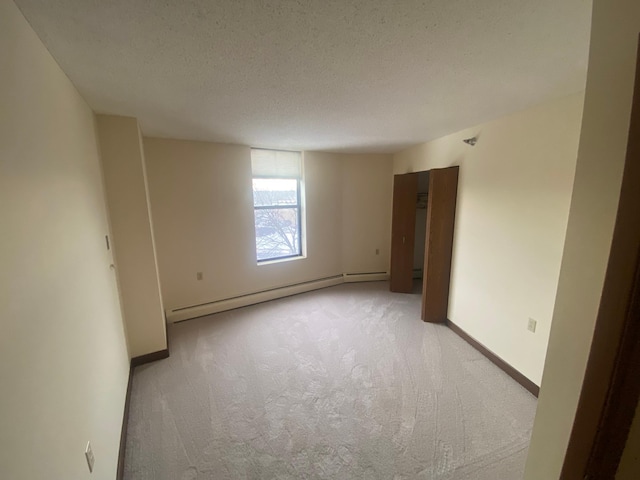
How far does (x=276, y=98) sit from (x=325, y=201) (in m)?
2.35

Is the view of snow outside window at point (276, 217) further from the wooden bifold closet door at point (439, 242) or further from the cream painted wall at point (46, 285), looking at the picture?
the cream painted wall at point (46, 285)

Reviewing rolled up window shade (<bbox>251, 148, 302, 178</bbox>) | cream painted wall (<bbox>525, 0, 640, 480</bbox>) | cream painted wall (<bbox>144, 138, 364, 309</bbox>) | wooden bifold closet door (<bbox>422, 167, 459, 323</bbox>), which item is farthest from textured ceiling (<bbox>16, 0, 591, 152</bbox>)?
rolled up window shade (<bbox>251, 148, 302, 178</bbox>)

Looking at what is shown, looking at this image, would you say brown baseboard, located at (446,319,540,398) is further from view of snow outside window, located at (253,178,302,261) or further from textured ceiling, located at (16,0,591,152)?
view of snow outside window, located at (253,178,302,261)

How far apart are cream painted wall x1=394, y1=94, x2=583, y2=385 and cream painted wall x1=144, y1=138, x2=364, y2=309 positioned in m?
2.15

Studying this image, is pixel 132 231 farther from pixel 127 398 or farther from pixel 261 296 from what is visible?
pixel 261 296

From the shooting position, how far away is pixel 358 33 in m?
1.00

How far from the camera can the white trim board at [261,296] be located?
311cm

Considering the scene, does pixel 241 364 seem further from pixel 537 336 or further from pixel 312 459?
pixel 537 336

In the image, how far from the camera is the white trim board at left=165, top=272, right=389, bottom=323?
311 centimetres

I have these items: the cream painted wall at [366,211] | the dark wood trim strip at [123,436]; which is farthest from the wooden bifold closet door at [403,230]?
the dark wood trim strip at [123,436]

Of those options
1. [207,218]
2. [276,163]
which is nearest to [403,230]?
[276,163]

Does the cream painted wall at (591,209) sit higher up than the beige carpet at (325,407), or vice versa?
the cream painted wall at (591,209)

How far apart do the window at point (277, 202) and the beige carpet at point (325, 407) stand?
1.32 meters

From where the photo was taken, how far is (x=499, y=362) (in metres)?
2.26
